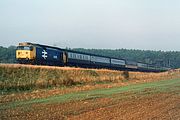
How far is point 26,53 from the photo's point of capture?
47.7 meters

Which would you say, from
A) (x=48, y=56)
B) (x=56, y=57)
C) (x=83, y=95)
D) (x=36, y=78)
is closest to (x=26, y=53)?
(x=48, y=56)

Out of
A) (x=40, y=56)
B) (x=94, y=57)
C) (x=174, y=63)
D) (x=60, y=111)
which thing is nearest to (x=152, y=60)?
(x=174, y=63)

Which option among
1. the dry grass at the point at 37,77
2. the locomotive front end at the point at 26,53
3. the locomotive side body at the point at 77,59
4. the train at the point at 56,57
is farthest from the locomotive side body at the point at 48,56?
the dry grass at the point at 37,77

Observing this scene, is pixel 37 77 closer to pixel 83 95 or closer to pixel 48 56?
pixel 48 56

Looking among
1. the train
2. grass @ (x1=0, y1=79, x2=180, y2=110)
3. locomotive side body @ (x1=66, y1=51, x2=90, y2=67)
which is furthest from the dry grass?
locomotive side body @ (x1=66, y1=51, x2=90, y2=67)

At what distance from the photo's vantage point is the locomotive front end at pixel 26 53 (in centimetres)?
4731

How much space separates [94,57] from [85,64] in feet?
13.9

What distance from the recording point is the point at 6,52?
105438 mm

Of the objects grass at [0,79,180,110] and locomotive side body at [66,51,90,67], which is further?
locomotive side body at [66,51,90,67]

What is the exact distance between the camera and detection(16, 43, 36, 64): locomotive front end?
4731 cm

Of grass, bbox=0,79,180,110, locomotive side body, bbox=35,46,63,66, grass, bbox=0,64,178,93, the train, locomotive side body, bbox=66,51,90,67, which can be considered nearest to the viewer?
grass, bbox=0,79,180,110

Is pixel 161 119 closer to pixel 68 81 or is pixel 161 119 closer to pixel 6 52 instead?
pixel 68 81

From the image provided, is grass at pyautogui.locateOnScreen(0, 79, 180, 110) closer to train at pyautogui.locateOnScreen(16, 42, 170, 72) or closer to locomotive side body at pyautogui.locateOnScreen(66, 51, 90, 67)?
train at pyautogui.locateOnScreen(16, 42, 170, 72)

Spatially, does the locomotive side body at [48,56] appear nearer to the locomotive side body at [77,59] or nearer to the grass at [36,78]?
the locomotive side body at [77,59]
